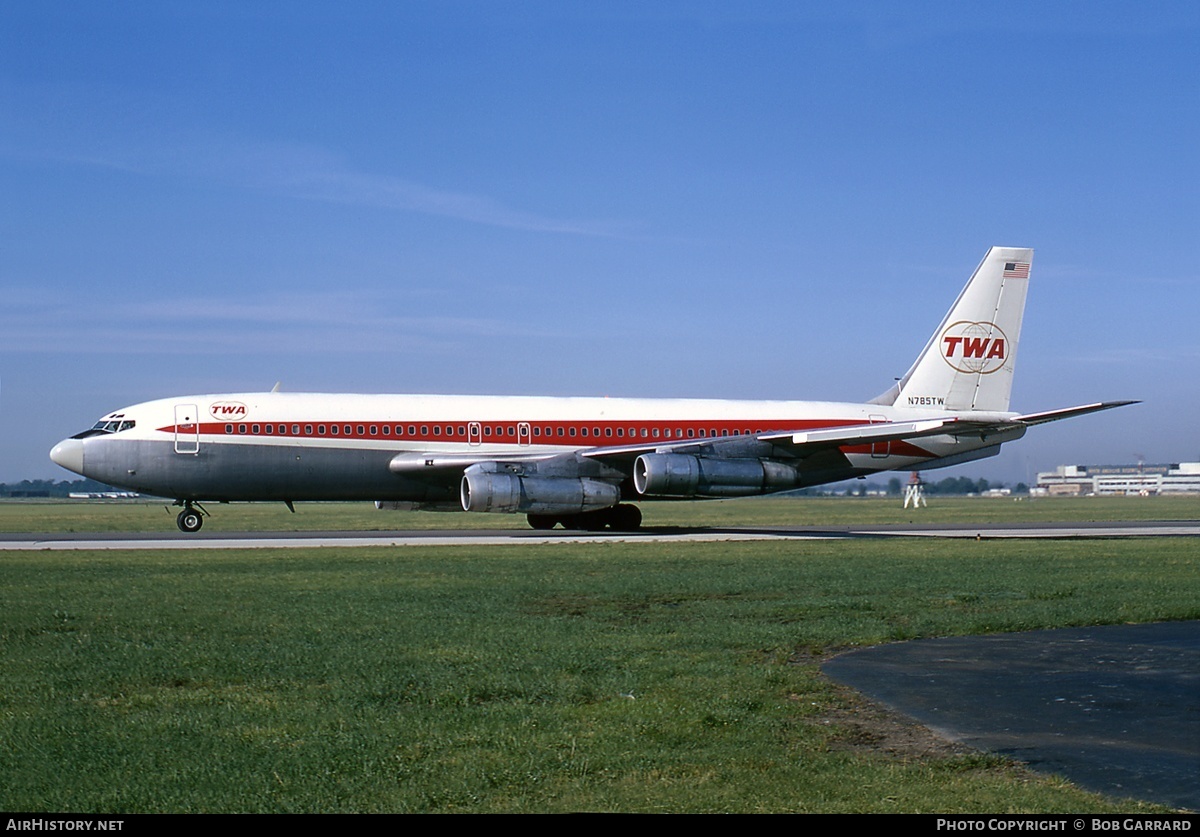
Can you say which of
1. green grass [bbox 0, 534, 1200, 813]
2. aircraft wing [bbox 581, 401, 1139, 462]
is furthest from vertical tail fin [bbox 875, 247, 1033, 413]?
green grass [bbox 0, 534, 1200, 813]

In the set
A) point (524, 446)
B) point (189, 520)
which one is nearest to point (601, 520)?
point (524, 446)

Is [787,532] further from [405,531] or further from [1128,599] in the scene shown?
[1128,599]

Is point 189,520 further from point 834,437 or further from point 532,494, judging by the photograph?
point 834,437

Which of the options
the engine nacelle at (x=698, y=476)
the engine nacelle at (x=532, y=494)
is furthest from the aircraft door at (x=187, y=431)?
the engine nacelle at (x=698, y=476)

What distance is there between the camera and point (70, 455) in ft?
107

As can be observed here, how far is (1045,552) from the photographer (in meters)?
25.2

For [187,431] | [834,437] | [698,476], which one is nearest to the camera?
[187,431]

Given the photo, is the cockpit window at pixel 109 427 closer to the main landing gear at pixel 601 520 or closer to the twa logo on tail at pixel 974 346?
the main landing gear at pixel 601 520

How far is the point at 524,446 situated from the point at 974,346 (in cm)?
1554

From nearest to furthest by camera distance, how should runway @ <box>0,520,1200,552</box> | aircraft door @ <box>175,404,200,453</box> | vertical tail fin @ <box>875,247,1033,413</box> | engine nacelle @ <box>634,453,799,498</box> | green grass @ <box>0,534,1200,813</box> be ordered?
1. green grass @ <box>0,534,1200,813</box>
2. runway @ <box>0,520,1200,552</box>
3. aircraft door @ <box>175,404,200,453</box>
4. engine nacelle @ <box>634,453,799,498</box>
5. vertical tail fin @ <box>875,247,1033,413</box>

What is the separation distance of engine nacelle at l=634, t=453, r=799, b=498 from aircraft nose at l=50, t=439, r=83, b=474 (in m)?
15.4

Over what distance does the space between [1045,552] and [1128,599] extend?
958cm

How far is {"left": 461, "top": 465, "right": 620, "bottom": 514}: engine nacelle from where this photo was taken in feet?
104

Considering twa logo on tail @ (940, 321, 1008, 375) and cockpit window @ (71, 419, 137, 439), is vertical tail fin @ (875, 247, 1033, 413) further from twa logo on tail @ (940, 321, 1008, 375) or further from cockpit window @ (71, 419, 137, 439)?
cockpit window @ (71, 419, 137, 439)
